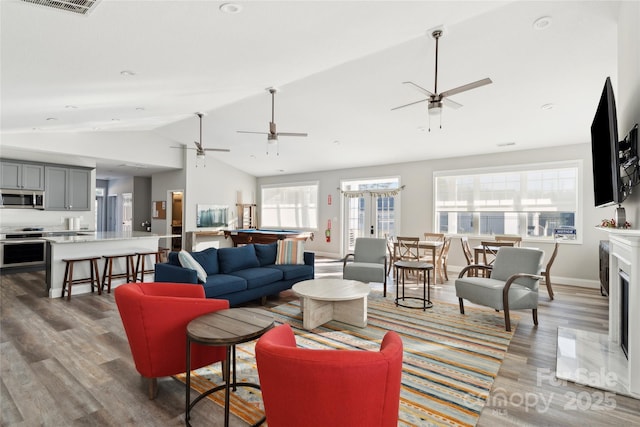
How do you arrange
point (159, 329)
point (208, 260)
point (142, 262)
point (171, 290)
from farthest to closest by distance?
point (142, 262) → point (208, 260) → point (171, 290) → point (159, 329)

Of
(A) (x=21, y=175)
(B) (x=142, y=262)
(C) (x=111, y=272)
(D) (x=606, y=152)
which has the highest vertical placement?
(A) (x=21, y=175)

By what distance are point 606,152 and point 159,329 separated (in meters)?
3.83

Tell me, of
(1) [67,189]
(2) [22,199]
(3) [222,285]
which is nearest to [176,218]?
(1) [67,189]

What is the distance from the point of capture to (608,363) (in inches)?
106

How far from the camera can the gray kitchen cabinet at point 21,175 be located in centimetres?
664

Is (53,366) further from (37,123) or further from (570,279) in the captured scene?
(570,279)

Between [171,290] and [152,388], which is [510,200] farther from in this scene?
[152,388]

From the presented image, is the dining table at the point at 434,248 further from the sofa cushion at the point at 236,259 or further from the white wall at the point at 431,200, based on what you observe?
the sofa cushion at the point at 236,259

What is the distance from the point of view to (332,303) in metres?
3.79

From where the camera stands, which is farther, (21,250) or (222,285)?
(21,250)

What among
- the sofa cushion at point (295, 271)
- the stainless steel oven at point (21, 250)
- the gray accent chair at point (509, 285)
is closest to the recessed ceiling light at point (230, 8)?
the sofa cushion at point (295, 271)

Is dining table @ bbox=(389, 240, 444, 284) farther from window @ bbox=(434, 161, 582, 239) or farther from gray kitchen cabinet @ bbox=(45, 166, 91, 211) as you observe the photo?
gray kitchen cabinet @ bbox=(45, 166, 91, 211)

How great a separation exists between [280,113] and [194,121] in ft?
8.37

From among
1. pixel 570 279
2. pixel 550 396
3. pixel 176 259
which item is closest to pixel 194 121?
pixel 176 259
